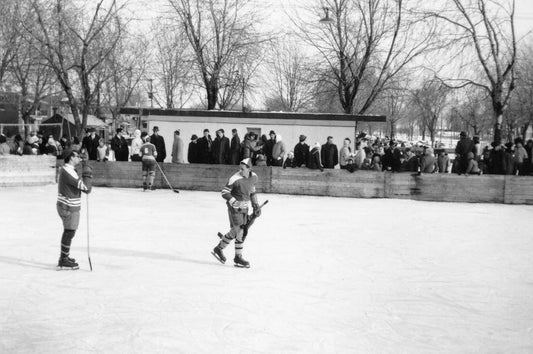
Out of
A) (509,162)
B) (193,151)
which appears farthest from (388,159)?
(193,151)

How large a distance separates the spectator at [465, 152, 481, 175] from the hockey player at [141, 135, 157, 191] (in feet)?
30.8

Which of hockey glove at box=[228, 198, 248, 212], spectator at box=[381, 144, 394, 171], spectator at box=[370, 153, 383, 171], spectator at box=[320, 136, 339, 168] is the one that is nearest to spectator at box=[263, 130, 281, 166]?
spectator at box=[320, 136, 339, 168]

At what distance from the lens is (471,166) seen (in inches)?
714

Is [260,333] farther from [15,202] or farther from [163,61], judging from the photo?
[163,61]

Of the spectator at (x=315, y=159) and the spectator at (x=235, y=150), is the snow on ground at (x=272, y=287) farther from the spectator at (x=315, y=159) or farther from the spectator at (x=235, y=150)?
the spectator at (x=235, y=150)

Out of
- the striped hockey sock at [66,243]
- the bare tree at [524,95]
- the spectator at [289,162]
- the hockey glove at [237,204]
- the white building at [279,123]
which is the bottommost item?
the striped hockey sock at [66,243]

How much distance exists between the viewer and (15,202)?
49.9 feet

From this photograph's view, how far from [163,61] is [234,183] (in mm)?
39910

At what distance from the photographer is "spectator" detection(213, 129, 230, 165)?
19000mm

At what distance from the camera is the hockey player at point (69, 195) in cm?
832

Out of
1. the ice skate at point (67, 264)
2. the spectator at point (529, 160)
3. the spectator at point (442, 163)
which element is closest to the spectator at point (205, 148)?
the spectator at point (442, 163)

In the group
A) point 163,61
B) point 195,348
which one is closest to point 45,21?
point 163,61

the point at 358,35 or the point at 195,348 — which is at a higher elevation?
the point at 358,35

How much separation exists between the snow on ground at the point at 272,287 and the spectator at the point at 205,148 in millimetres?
5812
